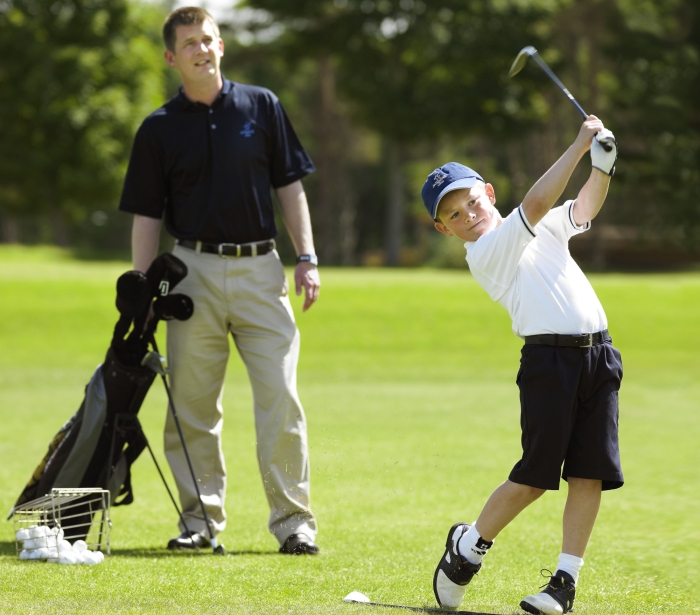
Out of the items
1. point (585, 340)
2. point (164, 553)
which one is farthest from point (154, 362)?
point (585, 340)

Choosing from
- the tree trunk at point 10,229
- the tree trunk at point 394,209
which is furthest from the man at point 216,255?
the tree trunk at point 10,229

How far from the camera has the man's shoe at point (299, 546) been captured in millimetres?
4352

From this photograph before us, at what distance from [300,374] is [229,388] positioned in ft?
5.01

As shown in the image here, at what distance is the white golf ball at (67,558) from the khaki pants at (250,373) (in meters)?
0.77

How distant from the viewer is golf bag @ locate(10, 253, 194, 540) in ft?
14.4

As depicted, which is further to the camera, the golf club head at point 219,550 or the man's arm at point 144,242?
the man's arm at point 144,242

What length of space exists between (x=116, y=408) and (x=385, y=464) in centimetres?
279

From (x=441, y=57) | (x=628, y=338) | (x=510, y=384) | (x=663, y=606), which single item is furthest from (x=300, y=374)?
(x=441, y=57)

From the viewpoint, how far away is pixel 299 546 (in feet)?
14.3

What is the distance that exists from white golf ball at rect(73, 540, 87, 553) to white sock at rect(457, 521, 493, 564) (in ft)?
4.95

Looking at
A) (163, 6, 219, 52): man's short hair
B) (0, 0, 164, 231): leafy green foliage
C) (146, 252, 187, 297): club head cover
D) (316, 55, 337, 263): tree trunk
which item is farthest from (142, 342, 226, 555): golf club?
(316, 55, 337, 263): tree trunk

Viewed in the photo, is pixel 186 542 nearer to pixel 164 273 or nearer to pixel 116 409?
pixel 116 409

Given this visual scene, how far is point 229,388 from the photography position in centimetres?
1154

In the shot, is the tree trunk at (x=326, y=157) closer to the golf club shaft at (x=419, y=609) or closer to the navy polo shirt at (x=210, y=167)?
the navy polo shirt at (x=210, y=167)
